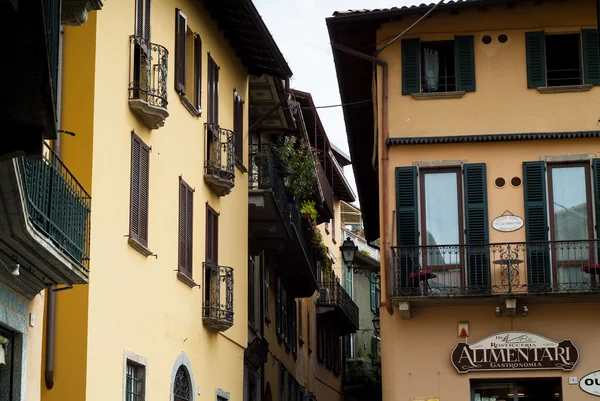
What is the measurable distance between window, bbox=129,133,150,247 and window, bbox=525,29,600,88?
28.0 feet

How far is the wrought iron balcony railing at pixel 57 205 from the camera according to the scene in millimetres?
13664

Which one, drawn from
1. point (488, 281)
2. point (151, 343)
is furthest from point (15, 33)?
point (488, 281)

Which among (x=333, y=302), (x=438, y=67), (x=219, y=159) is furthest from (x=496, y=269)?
(x=333, y=302)

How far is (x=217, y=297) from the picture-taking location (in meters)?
23.4

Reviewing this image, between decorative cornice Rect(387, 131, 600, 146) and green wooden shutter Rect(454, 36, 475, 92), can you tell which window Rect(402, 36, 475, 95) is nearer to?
green wooden shutter Rect(454, 36, 475, 92)

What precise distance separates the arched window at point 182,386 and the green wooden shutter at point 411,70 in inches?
274

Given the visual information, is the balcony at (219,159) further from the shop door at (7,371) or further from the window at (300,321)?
the window at (300,321)

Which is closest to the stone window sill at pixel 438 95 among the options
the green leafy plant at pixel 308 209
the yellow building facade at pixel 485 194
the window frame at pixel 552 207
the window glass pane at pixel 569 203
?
the yellow building facade at pixel 485 194

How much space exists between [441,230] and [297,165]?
721 cm

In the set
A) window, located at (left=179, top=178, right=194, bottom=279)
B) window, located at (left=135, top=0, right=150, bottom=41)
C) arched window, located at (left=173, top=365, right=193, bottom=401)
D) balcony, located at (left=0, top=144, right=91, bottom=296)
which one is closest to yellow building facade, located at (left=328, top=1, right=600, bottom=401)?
window, located at (left=179, top=178, right=194, bottom=279)

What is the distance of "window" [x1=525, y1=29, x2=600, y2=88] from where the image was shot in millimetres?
24281

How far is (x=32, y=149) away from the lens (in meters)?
10.4

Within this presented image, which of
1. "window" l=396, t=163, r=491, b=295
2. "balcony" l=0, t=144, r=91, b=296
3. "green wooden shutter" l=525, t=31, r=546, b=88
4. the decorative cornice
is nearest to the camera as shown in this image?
"balcony" l=0, t=144, r=91, b=296

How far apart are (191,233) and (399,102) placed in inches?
201
